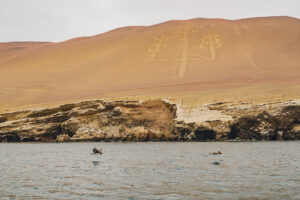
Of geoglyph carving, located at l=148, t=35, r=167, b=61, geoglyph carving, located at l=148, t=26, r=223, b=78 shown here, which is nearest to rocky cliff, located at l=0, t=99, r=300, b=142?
geoglyph carving, located at l=148, t=26, r=223, b=78

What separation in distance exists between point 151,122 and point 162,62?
4182cm

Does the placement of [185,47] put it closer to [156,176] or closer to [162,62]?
[162,62]

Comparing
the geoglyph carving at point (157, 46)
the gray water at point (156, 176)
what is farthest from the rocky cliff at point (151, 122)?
the geoglyph carving at point (157, 46)

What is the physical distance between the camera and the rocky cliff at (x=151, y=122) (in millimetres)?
37125

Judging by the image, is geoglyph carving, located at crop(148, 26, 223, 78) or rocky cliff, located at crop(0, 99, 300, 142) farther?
geoglyph carving, located at crop(148, 26, 223, 78)

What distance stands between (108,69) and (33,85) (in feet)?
47.3

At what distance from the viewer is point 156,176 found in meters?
18.2

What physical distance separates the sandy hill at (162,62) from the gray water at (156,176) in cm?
3289

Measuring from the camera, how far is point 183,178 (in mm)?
17500

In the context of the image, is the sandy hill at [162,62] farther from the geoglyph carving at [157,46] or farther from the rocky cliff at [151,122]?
the rocky cliff at [151,122]

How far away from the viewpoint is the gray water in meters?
14.7

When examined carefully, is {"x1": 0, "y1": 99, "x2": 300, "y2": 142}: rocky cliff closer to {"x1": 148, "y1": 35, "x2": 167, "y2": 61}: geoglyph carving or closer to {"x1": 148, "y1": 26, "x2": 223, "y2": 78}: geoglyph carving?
{"x1": 148, "y1": 26, "x2": 223, "y2": 78}: geoglyph carving

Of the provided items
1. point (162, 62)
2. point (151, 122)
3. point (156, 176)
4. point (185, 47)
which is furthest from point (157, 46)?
point (156, 176)

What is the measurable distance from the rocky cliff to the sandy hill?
1526 centimetres
